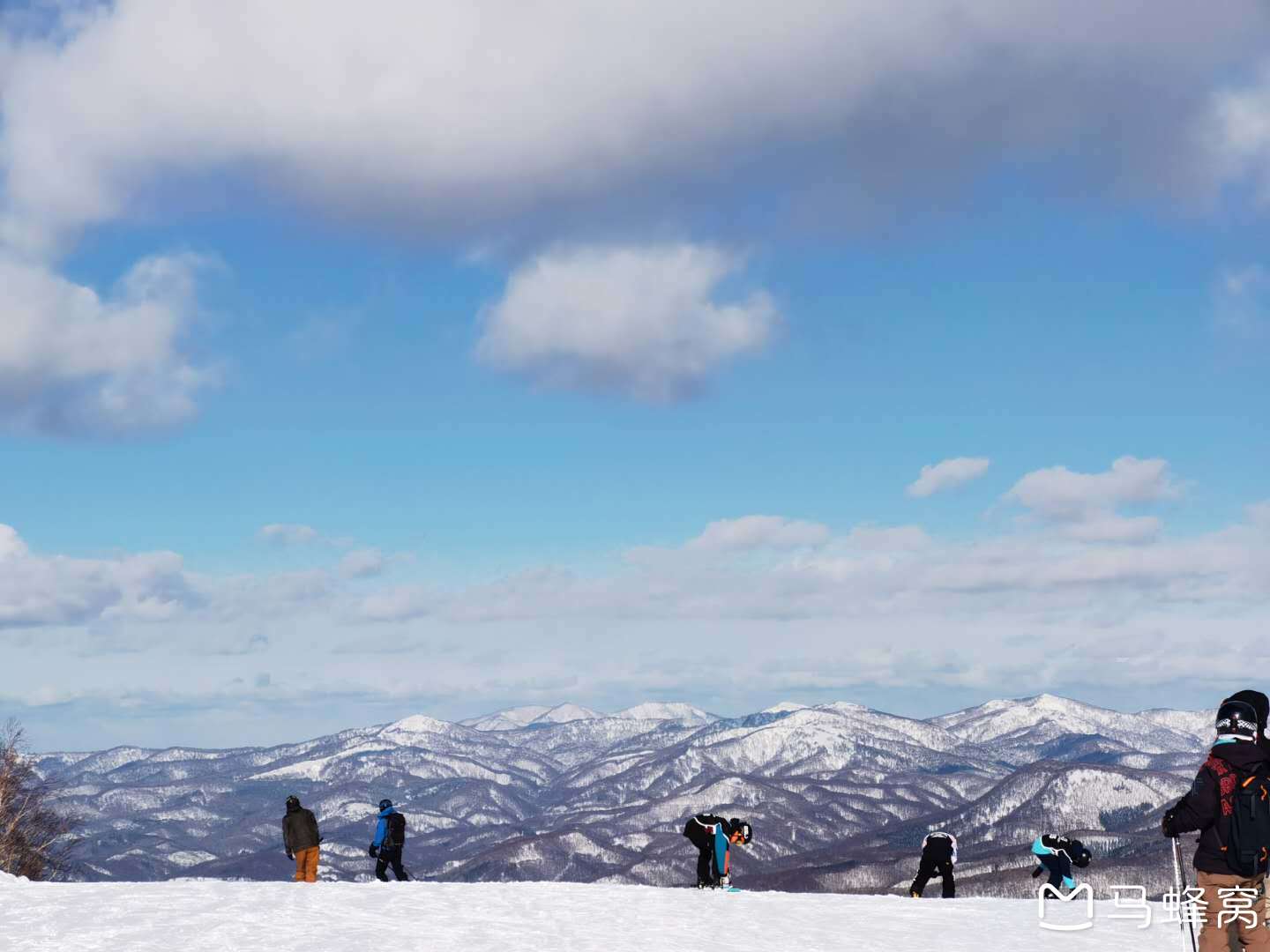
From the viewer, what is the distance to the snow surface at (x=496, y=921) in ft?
53.3

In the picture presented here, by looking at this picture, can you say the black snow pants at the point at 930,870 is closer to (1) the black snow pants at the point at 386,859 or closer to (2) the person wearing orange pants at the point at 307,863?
(1) the black snow pants at the point at 386,859

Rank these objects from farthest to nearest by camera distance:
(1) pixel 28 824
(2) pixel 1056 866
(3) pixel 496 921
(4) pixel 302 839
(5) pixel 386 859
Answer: (1) pixel 28 824 < (5) pixel 386 859 < (4) pixel 302 839 < (2) pixel 1056 866 < (3) pixel 496 921

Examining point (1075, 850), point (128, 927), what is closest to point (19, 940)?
point (128, 927)

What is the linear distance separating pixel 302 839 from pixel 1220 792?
67.5 feet

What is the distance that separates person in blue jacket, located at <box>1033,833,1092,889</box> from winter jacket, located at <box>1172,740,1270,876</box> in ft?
42.8

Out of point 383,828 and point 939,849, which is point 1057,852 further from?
point 383,828

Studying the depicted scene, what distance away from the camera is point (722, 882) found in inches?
1005

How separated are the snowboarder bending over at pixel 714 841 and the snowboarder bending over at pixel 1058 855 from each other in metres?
6.02

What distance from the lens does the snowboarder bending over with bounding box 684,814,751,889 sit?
982 inches

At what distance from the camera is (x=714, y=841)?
989 inches

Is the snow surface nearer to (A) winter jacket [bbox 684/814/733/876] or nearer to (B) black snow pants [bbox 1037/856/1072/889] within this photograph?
(B) black snow pants [bbox 1037/856/1072/889]

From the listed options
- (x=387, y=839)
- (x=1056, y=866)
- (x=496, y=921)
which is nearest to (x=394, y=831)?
(x=387, y=839)

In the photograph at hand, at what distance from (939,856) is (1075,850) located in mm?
2796

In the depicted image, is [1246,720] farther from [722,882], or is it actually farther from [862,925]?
[722,882]
